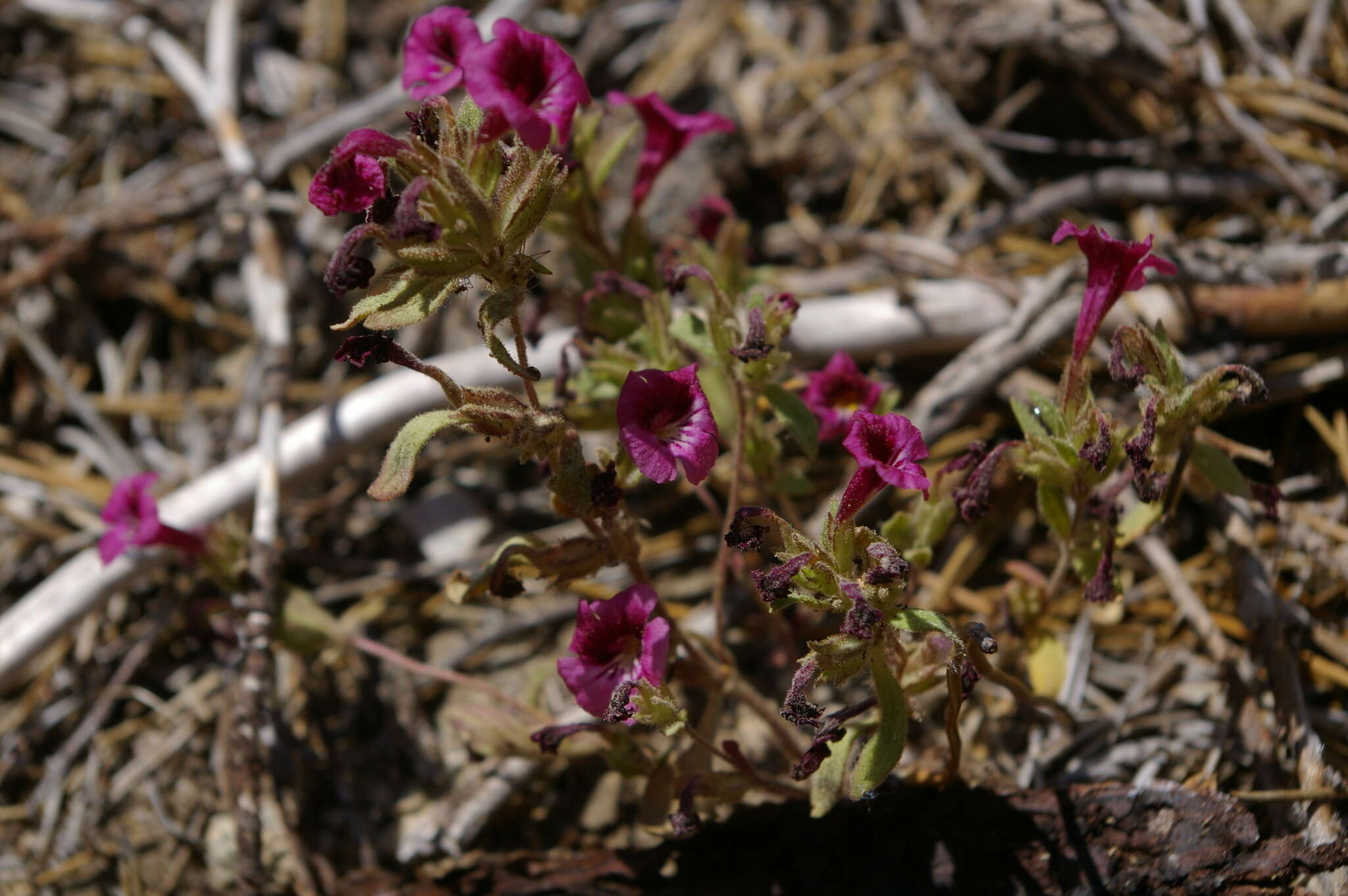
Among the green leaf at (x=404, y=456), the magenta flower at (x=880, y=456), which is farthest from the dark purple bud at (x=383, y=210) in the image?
the magenta flower at (x=880, y=456)

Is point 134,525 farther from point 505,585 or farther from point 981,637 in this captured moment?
point 981,637

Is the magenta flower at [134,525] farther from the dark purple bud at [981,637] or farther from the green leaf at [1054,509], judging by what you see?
the green leaf at [1054,509]

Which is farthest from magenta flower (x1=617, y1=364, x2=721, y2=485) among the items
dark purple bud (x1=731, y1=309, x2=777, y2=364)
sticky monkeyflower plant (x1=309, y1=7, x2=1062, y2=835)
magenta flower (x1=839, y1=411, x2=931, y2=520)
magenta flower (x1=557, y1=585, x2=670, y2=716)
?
magenta flower (x1=557, y1=585, x2=670, y2=716)

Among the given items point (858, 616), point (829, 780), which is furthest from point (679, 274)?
point (829, 780)

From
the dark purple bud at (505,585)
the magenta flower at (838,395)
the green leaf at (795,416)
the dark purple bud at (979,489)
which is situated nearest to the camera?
the dark purple bud at (979,489)

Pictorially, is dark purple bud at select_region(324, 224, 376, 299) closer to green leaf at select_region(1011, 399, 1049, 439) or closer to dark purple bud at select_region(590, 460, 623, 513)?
dark purple bud at select_region(590, 460, 623, 513)
